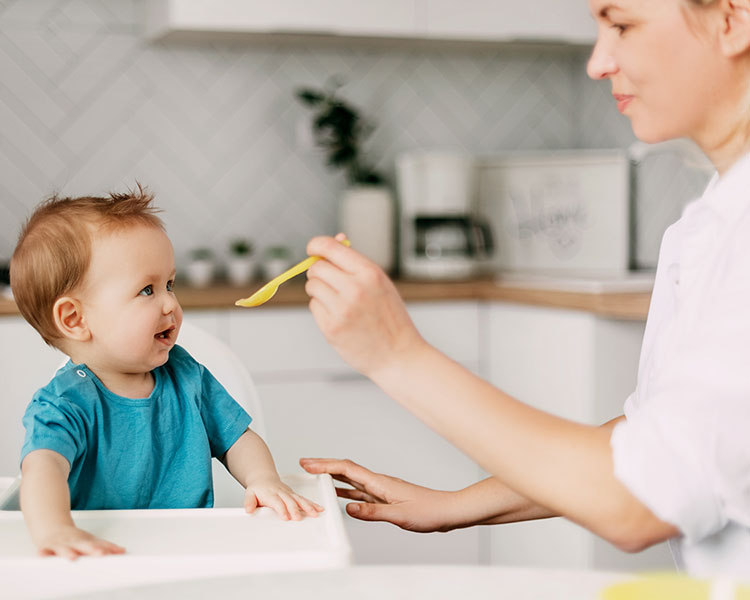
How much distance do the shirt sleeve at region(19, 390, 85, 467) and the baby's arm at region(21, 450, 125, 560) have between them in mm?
14

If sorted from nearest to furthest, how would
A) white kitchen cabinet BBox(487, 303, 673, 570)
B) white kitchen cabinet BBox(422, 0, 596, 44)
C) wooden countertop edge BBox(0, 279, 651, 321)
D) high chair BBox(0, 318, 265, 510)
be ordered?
high chair BBox(0, 318, 265, 510) < wooden countertop edge BBox(0, 279, 651, 321) < white kitchen cabinet BBox(487, 303, 673, 570) < white kitchen cabinet BBox(422, 0, 596, 44)

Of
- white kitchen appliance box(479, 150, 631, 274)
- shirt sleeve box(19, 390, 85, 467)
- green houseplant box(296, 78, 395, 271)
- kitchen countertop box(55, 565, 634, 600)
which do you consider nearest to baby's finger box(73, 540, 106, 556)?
kitchen countertop box(55, 565, 634, 600)

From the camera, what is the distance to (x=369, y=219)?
110 inches

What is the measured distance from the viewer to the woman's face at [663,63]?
0.86 meters

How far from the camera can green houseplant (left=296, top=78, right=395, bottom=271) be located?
109 inches

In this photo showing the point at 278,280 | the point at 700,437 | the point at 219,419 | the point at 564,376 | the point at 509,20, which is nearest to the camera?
the point at 700,437

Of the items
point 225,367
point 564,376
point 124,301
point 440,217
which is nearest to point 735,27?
point 124,301

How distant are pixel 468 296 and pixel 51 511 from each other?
1.78m

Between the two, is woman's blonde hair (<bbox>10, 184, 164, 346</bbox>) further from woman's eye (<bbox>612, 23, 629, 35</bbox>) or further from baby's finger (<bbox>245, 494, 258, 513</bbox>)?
woman's eye (<bbox>612, 23, 629, 35</bbox>)

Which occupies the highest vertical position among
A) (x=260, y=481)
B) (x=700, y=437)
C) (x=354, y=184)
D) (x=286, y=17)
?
(x=286, y=17)

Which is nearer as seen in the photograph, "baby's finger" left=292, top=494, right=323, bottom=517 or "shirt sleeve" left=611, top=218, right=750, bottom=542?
"shirt sleeve" left=611, top=218, right=750, bottom=542

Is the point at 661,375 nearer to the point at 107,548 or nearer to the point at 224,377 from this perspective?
the point at 107,548

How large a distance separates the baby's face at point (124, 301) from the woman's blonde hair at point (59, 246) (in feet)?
0.05

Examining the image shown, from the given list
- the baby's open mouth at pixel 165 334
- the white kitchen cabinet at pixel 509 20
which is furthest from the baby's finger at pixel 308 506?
the white kitchen cabinet at pixel 509 20
